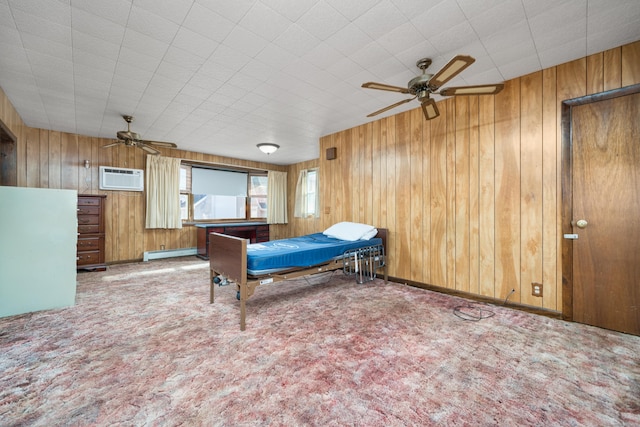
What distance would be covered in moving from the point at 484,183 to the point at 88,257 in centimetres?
621

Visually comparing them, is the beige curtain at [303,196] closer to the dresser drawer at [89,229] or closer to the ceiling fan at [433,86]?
the dresser drawer at [89,229]

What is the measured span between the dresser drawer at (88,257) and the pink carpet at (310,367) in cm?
201

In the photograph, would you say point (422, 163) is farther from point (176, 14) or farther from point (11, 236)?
point (11, 236)

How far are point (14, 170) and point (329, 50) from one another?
4756 mm

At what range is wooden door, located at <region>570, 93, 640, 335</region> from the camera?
86.7 inches

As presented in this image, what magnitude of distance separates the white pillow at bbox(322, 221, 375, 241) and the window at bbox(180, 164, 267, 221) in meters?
3.76

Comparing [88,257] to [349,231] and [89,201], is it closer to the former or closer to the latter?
[89,201]

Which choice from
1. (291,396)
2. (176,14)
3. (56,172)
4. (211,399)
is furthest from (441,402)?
(56,172)

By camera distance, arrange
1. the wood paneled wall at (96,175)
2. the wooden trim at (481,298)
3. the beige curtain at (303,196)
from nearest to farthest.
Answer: the wooden trim at (481,298)
the wood paneled wall at (96,175)
the beige curtain at (303,196)

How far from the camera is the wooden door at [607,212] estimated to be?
2201 mm

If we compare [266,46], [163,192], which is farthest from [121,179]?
[266,46]

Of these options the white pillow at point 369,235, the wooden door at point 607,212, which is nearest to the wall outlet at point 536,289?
the wooden door at point 607,212

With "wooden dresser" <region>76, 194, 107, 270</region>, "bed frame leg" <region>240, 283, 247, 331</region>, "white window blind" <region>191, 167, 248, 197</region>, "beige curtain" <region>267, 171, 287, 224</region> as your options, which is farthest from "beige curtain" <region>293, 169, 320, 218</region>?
"bed frame leg" <region>240, 283, 247, 331</region>

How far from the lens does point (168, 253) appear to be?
5.67 m
